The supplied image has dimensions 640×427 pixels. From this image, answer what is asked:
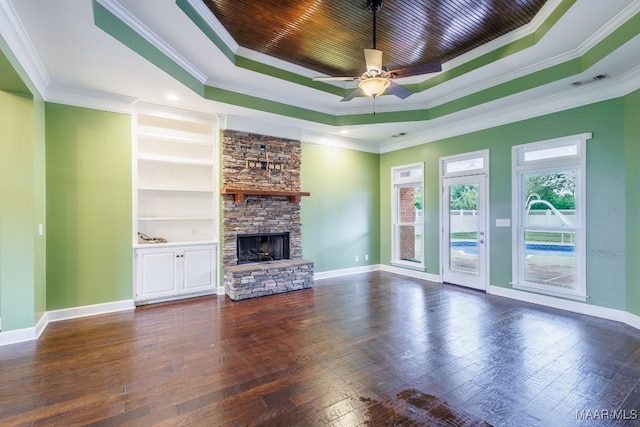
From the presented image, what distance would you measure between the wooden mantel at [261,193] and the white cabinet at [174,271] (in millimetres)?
946

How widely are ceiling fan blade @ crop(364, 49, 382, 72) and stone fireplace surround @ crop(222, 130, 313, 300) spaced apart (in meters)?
2.92

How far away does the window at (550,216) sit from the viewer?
13.8 feet

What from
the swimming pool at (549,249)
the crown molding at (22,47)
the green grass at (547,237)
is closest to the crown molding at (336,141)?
the green grass at (547,237)

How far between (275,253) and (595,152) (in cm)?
518

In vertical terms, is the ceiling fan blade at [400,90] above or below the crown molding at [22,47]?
below

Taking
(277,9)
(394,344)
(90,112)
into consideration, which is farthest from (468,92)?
(90,112)

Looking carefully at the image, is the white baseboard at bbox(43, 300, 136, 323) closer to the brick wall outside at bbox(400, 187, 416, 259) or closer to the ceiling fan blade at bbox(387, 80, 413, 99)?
the ceiling fan blade at bbox(387, 80, 413, 99)

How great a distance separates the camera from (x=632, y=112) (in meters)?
3.71

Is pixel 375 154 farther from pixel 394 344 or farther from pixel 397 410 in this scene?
pixel 397 410

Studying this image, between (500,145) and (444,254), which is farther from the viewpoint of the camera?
(444,254)

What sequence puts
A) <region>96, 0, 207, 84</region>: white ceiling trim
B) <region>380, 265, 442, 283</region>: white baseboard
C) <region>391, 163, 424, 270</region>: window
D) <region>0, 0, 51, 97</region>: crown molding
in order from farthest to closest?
<region>391, 163, 424, 270</region>: window, <region>380, 265, 442, 283</region>: white baseboard, <region>96, 0, 207, 84</region>: white ceiling trim, <region>0, 0, 51, 97</region>: crown molding

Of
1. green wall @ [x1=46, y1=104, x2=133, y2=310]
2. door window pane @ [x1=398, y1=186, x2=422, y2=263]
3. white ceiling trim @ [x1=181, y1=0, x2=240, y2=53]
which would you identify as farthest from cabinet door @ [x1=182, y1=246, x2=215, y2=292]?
door window pane @ [x1=398, y1=186, x2=422, y2=263]

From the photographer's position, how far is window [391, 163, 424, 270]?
6.48 metres

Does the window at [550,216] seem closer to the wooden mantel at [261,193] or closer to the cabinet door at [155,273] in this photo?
the wooden mantel at [261,193]
